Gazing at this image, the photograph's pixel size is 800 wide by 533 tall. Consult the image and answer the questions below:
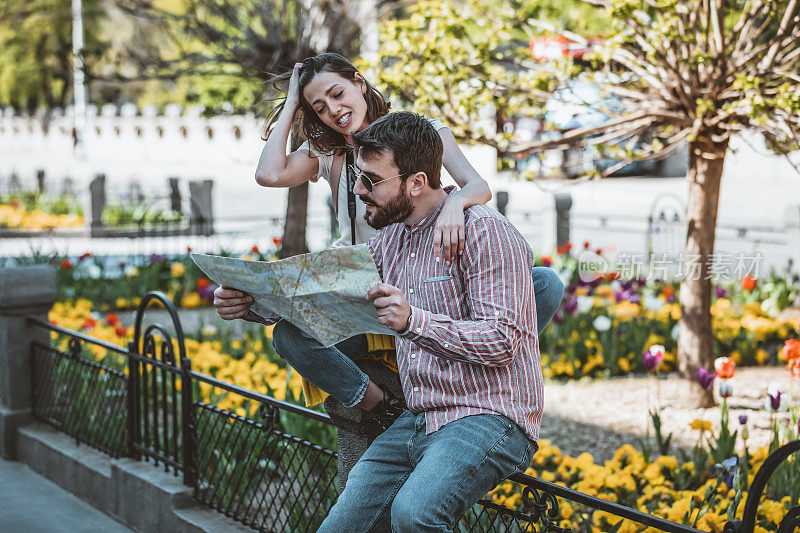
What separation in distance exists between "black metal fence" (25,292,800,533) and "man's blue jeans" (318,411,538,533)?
0.29 m

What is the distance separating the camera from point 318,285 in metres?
2.43

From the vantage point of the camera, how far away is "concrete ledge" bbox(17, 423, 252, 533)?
4191mm

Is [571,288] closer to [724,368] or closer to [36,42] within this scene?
[724,368]

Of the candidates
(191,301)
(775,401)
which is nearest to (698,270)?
(775,401)

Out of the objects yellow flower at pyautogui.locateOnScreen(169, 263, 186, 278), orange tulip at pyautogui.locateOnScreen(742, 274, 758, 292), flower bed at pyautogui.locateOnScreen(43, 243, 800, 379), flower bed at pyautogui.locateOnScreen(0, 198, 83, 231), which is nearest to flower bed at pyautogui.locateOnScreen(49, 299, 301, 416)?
flower bed at pyautogui.locateOnScreen(43, 243, 800, 379)

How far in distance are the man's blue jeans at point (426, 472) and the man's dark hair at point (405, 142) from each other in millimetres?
685

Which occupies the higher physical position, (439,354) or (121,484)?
(439,354)

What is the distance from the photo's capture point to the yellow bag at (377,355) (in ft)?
9.25

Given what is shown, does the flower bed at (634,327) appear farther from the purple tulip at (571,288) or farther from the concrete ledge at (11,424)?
the concrete ledge at (11,424)

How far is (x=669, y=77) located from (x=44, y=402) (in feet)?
13.6

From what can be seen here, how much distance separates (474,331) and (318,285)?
0.41m

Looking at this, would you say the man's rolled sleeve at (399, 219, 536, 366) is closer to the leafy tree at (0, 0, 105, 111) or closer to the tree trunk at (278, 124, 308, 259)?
the tree trunk at (278, 124, 308, 259)

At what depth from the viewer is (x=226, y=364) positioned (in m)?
6.35

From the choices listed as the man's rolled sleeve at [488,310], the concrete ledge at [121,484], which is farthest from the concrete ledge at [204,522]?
the man's rolled sleeve at [488,310]
